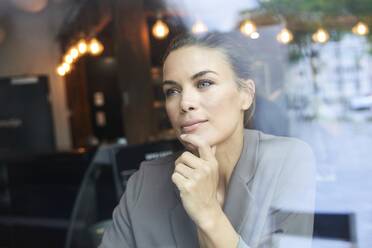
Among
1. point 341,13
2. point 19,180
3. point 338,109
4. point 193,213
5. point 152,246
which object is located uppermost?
point 341,13

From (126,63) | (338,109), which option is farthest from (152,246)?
(126,63)

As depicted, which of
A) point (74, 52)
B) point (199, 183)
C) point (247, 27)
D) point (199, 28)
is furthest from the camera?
point (74, 52)

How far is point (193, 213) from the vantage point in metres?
0.94

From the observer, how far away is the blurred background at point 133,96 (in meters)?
1.39

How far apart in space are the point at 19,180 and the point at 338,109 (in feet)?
9.25

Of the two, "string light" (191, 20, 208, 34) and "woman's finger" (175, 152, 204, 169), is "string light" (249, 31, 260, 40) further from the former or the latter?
"woman's finger" (175, 152, 204, 169)

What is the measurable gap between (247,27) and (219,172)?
588 millimetres

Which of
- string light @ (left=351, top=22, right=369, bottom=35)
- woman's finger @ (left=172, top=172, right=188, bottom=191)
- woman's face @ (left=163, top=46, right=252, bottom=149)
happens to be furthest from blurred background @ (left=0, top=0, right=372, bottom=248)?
woman's finger @ (left=172, top=172, right=188, bottom=191)

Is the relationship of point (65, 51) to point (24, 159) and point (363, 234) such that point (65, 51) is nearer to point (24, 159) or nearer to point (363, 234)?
point (24, 159)

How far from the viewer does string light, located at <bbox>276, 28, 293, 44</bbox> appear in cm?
158

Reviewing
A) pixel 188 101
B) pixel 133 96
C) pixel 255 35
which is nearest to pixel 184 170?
pixel 188 101

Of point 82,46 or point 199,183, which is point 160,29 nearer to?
point 199,183

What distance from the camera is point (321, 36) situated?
64.2 inches

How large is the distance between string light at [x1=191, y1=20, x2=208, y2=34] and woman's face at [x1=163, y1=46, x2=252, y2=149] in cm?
18
